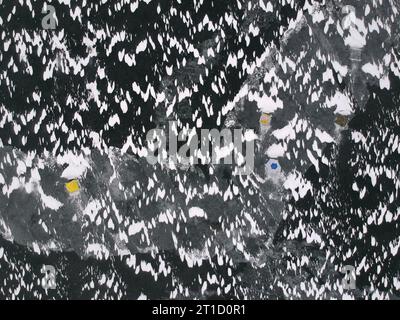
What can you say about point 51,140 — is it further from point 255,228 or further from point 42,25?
point 255,228

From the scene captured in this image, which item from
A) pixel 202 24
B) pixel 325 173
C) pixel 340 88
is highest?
pixel 202 24

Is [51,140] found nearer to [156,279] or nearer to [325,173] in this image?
[156,279]

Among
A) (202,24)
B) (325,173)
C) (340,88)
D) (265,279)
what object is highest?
(202,24)

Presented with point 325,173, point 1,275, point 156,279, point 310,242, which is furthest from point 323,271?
point 1,275

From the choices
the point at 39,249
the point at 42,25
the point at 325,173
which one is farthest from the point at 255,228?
the point at 42,25

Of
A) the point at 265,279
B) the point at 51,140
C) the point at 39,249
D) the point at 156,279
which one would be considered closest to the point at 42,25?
A: the point at 51,140

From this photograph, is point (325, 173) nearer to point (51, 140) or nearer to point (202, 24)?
point (202, 24)

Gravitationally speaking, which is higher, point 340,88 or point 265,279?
point 340,88

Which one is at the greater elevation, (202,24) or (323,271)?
(202,24)
